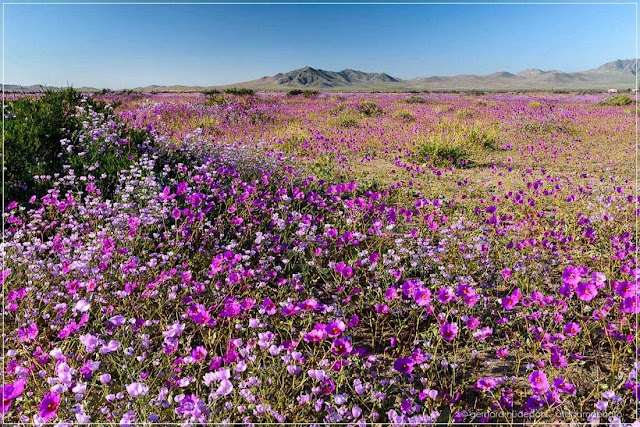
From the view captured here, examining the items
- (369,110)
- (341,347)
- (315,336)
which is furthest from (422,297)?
(369,110)

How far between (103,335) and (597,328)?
390 centimetres

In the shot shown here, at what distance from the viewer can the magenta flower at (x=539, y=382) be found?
7.57ft

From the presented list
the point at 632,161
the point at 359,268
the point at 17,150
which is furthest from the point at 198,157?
the point at 632,161

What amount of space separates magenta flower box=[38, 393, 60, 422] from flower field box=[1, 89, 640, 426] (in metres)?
0.03

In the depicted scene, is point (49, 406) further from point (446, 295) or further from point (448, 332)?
point (446, 295)

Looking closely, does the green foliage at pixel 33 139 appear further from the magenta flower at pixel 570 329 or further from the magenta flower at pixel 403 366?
the magenta flower at pixel 570 329

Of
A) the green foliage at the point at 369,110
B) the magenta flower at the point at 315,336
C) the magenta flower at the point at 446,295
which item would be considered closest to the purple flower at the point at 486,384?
the magenta flower at the point at 446,295

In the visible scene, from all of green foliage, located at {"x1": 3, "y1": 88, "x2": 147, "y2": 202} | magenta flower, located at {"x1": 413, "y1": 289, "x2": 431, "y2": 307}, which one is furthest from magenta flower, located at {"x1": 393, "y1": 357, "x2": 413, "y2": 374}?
green foliage, located at {"x1": 3, "y1": 88, "x2": 147, "y2": 202}

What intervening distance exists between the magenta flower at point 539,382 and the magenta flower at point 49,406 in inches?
101

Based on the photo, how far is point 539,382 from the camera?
2.35 metres

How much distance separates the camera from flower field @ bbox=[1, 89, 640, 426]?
2.34 metres

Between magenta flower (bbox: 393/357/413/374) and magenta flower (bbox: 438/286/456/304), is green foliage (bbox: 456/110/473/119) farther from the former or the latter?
magenta flower (bbox: 393/357/413/374)

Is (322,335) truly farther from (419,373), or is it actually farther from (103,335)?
(103,335)

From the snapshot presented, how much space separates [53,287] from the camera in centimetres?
327
